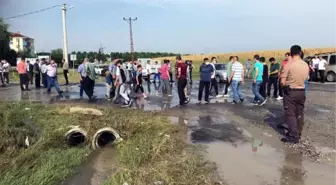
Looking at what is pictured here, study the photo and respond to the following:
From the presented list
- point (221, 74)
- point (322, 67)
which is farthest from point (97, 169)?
point (322, 67)

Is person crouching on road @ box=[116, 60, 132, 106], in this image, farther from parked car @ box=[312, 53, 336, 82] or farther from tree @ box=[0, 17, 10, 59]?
tree @ box=[0, 17, 10, 59]

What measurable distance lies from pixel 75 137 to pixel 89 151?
999 mm

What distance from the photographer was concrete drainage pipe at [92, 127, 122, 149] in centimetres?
Result: 798

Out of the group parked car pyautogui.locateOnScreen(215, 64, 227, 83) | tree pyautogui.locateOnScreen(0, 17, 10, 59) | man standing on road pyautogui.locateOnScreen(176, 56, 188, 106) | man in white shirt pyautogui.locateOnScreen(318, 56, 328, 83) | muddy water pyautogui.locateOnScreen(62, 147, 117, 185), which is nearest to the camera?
muddy water pyautogui.locateOnScreen(62, 147, 117, 185)

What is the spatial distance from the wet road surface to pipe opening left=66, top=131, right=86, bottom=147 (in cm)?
240

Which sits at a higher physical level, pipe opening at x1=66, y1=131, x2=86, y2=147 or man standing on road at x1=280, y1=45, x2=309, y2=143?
man standing on road at x1=280, y1=45, x2=309, y2=143

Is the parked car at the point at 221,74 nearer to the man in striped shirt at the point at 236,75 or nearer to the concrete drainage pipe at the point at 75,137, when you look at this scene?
the man in striped shirt at the point at 236,75

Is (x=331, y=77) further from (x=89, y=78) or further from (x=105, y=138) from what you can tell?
(x=105, y=138)

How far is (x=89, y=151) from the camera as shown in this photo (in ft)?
25.0

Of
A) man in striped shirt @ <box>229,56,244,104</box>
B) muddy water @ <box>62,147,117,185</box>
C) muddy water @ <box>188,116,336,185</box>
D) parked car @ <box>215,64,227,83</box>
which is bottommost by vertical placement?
muddy water @ <box>62,147,117,185</box>

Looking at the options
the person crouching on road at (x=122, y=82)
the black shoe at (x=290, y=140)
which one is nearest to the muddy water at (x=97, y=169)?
the black shoe at (x=290, y=140)

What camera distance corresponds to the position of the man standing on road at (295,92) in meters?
7.60

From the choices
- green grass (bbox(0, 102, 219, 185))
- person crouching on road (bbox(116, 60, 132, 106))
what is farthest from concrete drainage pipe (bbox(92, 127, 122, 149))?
person crouching on road (bbox(116, 60, 132, 106))

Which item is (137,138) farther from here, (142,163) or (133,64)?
(133,64)
